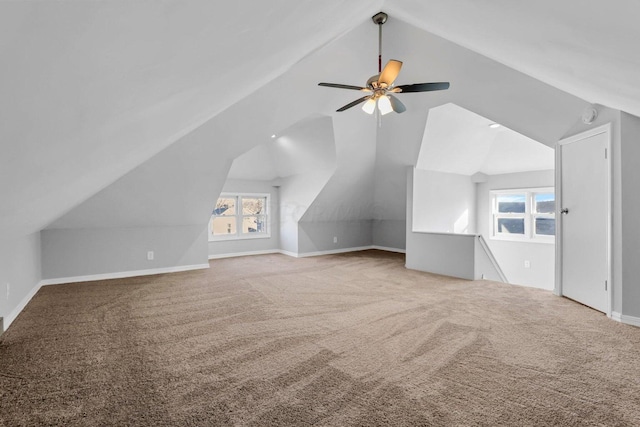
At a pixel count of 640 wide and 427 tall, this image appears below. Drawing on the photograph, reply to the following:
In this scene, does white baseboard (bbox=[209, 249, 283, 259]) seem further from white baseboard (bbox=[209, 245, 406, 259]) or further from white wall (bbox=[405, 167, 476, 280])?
white wall (bbox=[405, 167, 476, 280])

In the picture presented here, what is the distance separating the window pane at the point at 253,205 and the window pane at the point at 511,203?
5524 millimetres

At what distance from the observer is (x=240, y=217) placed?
7348 mm

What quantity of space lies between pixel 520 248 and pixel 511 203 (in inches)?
39.4

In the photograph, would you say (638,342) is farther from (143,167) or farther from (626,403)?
(143,167)

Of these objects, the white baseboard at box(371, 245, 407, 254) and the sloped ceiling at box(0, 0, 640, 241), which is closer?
the sloped ceiling at box(0, 0, 640, 241)

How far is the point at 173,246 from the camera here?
5.52 m

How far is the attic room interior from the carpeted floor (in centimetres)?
2

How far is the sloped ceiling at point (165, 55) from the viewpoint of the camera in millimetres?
746

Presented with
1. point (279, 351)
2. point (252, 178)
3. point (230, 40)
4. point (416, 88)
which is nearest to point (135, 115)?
point (230, 40)

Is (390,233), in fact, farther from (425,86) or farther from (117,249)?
(117,249)

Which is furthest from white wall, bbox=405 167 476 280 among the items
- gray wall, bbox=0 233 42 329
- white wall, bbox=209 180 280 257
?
gray wall, bbox=0 233 42 329

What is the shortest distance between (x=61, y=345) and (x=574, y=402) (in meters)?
3.70

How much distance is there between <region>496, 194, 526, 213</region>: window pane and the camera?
676cm

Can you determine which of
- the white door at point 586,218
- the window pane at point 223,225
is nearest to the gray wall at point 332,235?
the window pane at point 223,225
